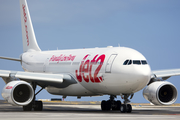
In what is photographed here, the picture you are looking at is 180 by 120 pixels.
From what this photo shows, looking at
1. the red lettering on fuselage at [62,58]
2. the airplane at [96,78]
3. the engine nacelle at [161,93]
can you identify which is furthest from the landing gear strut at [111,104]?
the red lettering on fuselage at [62,58]

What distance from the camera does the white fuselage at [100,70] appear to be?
73.8 feet

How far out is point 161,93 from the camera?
2572cm

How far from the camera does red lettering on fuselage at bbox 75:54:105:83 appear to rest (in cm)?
2428

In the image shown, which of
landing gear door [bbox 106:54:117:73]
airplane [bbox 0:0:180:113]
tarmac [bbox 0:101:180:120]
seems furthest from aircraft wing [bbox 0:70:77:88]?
landing gear door [bbox 106:54:117:73]

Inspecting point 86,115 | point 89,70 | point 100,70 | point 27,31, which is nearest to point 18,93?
point 89,70

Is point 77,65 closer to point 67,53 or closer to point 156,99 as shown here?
point 67,53

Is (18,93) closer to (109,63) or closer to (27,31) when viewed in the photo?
(109,63)

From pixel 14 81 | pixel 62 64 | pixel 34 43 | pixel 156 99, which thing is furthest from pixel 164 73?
pixel 34 43

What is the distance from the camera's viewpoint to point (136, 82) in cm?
2223

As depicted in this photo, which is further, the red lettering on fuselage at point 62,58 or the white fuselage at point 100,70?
the red lettering on fuselage at point 62,58

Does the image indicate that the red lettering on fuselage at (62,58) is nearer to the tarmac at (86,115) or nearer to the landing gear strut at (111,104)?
the landing gear strut at (111,104)

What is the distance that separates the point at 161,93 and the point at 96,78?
463cm

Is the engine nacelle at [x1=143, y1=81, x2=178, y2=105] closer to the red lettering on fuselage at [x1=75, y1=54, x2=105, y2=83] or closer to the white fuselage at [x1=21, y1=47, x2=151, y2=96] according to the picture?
the white fuselage at [x1=21, y1=47, x2=151, y2=96]

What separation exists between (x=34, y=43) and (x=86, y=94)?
1133 cm
